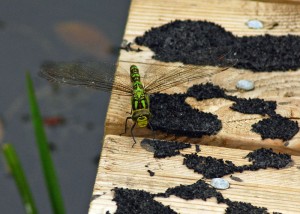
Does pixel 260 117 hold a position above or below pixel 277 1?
below

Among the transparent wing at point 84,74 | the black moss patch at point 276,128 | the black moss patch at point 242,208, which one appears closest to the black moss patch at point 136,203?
the black moss patch at point 242,208

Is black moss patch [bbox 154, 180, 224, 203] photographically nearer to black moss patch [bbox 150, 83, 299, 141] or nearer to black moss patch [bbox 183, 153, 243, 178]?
black moss patch [bbox 183, 153, 243, 178]

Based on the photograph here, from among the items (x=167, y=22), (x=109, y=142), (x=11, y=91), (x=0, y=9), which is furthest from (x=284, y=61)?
(x=0, y=9)

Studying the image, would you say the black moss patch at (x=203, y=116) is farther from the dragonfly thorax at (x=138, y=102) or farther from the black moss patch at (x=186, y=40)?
the black moss patch at (x=186, y=40)

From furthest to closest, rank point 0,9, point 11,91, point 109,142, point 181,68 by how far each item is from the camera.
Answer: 1. point 0,9
2. point 11,91
3. point 181,68
4. point 109,142

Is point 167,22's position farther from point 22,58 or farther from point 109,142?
point 22,58
